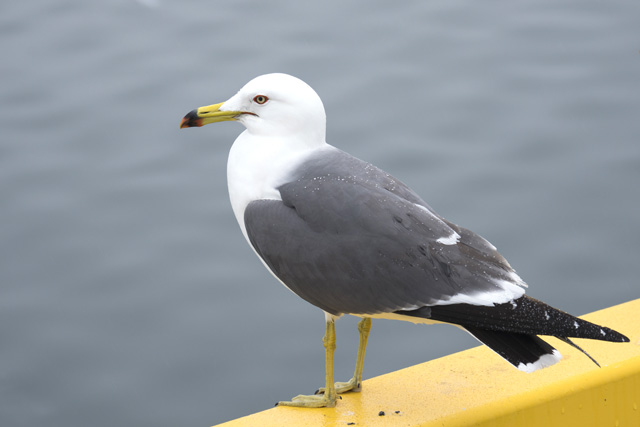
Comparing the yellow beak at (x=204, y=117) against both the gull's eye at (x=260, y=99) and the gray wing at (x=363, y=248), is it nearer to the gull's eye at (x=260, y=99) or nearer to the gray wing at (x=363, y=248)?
the gull's eye at (x=260, y=99)

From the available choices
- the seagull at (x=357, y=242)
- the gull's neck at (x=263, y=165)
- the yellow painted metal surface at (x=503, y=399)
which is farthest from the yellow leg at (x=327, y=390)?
the gull's neck at (x=263, y=165)

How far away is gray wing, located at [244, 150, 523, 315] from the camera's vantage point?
5.09 feet

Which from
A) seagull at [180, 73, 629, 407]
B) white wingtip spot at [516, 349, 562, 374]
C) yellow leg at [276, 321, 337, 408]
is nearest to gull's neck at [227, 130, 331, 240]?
seagull at [180, 73, 629, 407]

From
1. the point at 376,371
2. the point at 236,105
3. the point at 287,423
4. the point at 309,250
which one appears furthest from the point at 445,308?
the point at 376,371

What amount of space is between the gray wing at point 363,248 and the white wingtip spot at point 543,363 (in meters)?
0.12

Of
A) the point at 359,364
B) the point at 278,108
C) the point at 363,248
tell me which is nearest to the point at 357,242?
the point at 363,248

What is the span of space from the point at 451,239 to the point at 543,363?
0.28 metres

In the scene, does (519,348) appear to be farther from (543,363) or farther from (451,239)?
(451,239)

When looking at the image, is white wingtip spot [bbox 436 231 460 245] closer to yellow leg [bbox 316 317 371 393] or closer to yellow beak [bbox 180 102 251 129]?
yellow leg [bbox 316 317 371 393]

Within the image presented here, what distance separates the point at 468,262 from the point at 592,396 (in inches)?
18.4

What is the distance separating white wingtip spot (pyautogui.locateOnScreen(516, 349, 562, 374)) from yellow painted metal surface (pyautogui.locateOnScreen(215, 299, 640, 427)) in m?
0.26

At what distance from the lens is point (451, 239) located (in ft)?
5.24

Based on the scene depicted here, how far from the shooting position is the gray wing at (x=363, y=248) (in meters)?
1.55

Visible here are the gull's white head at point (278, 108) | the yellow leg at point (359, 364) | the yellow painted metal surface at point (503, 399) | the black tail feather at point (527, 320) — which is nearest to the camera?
the black tail feather at point (527, 320)
